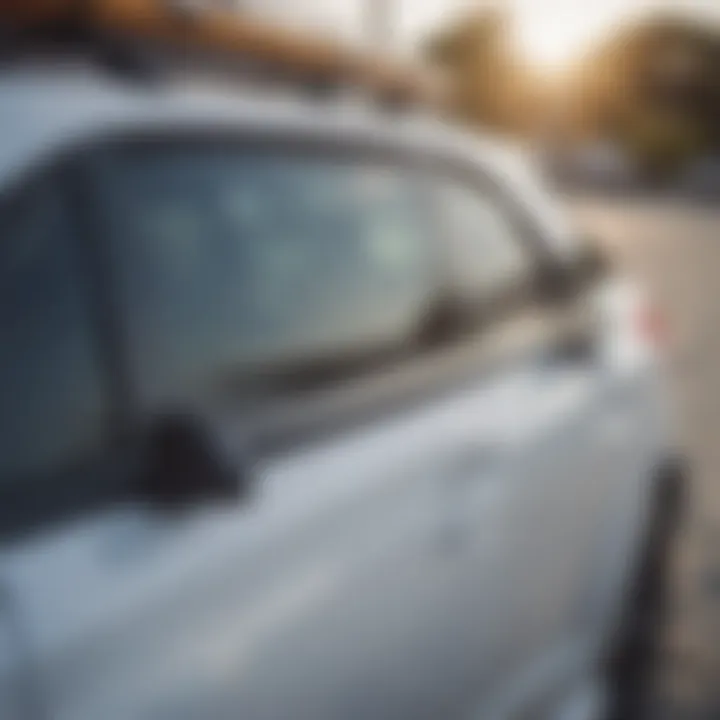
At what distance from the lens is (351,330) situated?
2945 mm

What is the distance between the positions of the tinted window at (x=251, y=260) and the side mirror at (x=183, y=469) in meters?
0.12

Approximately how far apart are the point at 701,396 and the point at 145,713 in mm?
7949

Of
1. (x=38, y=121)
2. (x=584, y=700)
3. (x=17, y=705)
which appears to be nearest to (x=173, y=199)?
(x=38, y=121)

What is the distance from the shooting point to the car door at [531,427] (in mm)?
3348

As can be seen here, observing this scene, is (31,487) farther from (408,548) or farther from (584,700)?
(584,700)

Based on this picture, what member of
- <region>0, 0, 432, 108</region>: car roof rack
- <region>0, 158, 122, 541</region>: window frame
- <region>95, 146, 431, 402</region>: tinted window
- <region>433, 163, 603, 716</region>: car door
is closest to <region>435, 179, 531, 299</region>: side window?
<region>433, 163, 603, 716</region>: car door

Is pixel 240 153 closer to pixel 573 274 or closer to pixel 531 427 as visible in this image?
pixel 531 427

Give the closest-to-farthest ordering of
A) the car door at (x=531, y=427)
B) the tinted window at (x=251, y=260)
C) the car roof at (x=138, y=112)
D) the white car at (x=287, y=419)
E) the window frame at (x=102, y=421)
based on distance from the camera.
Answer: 1. the window frame at (x=102, y=421)
2. the white car at (x=287, y=419)
3. the car roof at (x=138, y=112)
4. the tinted window at (x=251, y=260)
5. the car door at (x=531, y=427)

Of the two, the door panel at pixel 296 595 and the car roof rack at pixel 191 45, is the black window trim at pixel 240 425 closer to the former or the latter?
the door panel at pixel 296 595

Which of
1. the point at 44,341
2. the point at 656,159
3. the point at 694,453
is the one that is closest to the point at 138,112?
the point at 44,341

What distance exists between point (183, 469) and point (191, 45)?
1.01 metres

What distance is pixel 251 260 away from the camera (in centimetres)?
272

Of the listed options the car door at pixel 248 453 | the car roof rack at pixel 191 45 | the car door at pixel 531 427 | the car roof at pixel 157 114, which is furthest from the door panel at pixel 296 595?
the car roof rack at pixel 191 45

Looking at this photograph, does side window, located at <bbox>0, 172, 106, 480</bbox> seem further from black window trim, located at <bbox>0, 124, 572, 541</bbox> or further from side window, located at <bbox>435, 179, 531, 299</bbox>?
side window, located at <bbox>435, 179, 531, 299</bbox>
